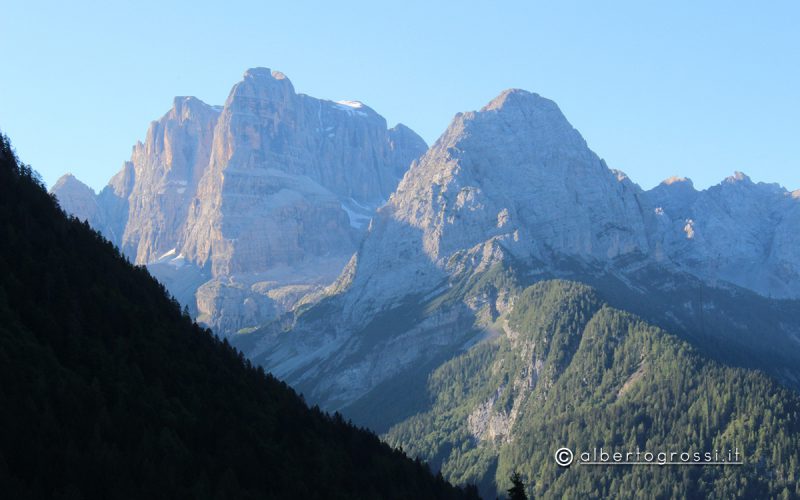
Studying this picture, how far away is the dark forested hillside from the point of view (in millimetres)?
112625

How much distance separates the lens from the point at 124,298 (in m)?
167

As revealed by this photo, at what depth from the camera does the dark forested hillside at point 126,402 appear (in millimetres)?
112625

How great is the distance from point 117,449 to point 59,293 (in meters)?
38.0

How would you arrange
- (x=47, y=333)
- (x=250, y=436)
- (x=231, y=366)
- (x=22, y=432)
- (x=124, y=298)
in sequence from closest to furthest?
(x=22, y=432)
(x=47, y=333)
(x=250, y=436)
(x=124, y=298)
(x=231, y=366)

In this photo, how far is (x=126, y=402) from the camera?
134m

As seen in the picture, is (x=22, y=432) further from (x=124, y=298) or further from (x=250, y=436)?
(x=124, y=298)

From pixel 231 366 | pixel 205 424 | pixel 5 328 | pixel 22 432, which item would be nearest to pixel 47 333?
pixel 5 328

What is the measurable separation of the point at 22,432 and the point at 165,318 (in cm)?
6468

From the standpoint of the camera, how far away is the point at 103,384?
447 ft

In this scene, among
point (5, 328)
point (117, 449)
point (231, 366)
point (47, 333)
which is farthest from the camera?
point (231, 366)

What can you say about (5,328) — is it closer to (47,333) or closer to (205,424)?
(47,333)

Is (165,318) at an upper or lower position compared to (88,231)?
lower

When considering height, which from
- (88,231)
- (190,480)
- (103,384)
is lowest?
(190,480)

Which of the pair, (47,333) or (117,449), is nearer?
(117,449)
